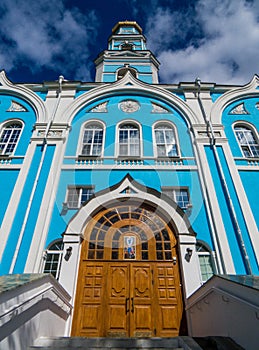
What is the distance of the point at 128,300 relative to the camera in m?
7.05

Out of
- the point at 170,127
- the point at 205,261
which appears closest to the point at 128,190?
the point at 205,261

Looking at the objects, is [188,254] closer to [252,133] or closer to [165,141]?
[165,141]

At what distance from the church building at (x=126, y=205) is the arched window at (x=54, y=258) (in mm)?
34

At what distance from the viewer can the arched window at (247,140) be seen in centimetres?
1091

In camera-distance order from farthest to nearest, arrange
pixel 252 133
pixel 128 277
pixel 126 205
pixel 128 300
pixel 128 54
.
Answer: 1. pixel 128 54
2. pixel 252 133
3. pixel 126 205
4. pixel 128 277
5. pixel 128 300

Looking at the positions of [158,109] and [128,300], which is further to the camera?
[158,109]

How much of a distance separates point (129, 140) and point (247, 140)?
5933mm

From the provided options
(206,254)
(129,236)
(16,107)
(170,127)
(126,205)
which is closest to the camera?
(206,254)

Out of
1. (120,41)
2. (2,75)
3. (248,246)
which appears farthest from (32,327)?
(120,41)

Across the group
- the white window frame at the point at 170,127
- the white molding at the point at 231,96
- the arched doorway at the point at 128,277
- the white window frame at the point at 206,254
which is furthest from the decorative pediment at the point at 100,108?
the white window frame at the point at 206,254

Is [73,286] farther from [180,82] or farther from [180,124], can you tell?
[180,82]

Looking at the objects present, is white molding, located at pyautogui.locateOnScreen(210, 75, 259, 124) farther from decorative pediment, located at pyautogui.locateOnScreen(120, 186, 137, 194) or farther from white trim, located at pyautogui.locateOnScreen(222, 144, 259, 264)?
decorative pediment, located at pyautogui.locateOnScreen(120, 186, 137, 194)

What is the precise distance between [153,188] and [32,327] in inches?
244

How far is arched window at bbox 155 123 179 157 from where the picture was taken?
10805 millimetres
